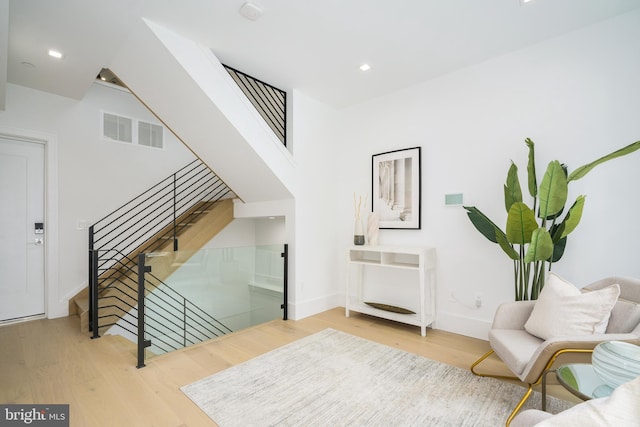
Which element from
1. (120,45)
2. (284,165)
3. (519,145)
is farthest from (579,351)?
(120,45)

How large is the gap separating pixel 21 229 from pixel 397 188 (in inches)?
182

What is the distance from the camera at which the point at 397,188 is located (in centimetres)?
379

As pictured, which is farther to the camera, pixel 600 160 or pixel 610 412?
pixel 600 160

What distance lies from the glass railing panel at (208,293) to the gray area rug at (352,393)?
863 millimetres

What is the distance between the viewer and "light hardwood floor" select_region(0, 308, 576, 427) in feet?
6.36

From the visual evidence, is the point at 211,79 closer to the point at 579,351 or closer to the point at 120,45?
the point at 120,45

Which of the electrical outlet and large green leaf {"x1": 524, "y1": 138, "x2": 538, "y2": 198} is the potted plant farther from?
the electrical outlet

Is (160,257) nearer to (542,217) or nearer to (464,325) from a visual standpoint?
(464,325)

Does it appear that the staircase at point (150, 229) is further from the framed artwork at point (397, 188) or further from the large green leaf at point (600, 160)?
the large green leaf at point (600, 160)

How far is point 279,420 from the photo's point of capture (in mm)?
1830

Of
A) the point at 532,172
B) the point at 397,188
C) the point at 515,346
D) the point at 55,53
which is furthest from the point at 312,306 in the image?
the point at 55,53

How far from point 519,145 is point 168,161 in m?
4.78

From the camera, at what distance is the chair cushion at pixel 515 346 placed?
1.84m

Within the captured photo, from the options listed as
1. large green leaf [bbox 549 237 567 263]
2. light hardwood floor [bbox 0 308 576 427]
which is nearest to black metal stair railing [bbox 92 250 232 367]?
light hardwood floor [bbox 0 308 576 427]
